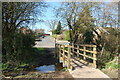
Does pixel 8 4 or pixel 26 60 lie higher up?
pixel 8 4

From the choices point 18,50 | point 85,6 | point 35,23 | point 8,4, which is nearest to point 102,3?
point 85,6

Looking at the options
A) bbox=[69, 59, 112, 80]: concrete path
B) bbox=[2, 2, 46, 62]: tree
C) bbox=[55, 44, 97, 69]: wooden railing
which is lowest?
bbox=[69, 59, 112, 80]: concrete path

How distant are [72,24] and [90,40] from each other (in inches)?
95.1

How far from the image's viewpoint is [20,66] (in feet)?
17.8

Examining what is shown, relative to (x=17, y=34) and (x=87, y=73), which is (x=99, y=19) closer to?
(x=87, y=73)

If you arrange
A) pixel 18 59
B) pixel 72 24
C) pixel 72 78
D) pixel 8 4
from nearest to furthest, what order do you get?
1. pixel 72 78
2. pixel 8 4
3. pixel 18 59
4. pixel 72 24

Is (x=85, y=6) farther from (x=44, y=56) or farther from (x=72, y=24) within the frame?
(x=44, y=56)

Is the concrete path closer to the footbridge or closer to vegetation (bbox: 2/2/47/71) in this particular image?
the footbridge

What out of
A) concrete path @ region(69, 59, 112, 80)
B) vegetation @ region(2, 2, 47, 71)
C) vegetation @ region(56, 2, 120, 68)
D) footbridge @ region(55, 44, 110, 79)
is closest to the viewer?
concrete path @ region(69, 59, 112, 80)

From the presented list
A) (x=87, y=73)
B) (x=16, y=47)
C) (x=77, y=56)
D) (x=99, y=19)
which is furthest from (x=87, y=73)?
(x=16, y=47)

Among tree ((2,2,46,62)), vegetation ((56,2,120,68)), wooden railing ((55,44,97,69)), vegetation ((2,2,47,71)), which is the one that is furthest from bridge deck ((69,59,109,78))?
tree ((2,2,46,62))

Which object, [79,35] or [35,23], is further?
[79,35]

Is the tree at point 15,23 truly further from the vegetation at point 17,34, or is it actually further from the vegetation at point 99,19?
the vegetation at point 99,19

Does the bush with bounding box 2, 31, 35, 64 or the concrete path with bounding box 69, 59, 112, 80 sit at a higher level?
the bush with bounding box 2, 31, 35, 64
